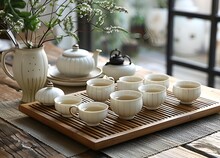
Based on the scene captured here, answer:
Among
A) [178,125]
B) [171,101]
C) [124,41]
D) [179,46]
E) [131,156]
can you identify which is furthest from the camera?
[124,41]

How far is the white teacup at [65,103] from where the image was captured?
1490 millimetres

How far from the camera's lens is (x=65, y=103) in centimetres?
155

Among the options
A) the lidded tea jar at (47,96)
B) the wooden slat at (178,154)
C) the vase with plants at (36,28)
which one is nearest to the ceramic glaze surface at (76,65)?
the vase with plants at (36,28)

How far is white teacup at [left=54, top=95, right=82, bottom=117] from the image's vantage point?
1.49 meters

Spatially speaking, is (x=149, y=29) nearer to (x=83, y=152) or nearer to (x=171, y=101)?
(x=171, y=101)

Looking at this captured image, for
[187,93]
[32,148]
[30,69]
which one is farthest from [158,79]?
[32,148]

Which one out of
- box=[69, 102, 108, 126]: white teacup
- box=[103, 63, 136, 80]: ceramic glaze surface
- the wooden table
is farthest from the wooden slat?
box=[103, 63, 136, 80]: ceramic glaze surface

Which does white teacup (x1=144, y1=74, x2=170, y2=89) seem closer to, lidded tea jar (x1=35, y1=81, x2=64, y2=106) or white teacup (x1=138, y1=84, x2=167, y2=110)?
white teacup (x1=138, y1=84, x2=167, y2=110)

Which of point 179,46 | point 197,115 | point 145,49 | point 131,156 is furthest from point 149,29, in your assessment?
point 131,156

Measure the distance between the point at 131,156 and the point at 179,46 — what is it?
2.62m

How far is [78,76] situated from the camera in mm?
1949

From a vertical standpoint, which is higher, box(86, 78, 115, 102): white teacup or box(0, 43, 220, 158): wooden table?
box(86, 78, 115, 102): white teacup

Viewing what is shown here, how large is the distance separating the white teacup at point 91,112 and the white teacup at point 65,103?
1.0 inches

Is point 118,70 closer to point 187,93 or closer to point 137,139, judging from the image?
point 187,93
